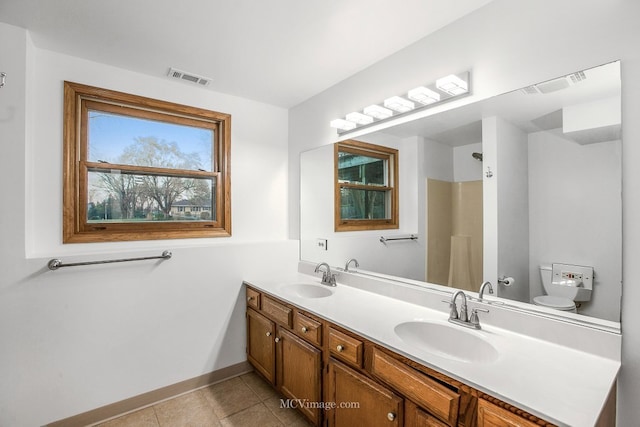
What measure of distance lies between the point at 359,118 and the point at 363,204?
0.62 meters

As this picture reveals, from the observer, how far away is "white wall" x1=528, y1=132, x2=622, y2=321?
1.18 meters

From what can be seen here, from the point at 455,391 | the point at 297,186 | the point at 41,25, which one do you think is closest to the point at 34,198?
the point at 41,25

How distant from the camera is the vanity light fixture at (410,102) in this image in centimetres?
158

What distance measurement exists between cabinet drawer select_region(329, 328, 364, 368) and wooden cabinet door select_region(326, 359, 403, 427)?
0.05 metres

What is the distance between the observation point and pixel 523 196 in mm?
1453

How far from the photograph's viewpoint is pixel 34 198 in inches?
73.3

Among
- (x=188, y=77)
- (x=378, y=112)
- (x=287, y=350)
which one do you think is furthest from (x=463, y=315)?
(x=188, y=77)

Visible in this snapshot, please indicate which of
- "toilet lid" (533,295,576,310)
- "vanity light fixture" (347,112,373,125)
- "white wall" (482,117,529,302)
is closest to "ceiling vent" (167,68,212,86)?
"vanity light fixture" (347,112,373,125)

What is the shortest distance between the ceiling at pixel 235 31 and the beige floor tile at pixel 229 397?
7.70 ft

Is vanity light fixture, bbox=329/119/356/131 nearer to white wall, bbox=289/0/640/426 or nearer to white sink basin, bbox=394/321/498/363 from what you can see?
white wall, bbox=289/0/640/426

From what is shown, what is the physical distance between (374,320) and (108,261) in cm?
172

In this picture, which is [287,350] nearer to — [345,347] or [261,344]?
[261,344]

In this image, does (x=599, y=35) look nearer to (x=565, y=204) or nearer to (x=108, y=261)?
(x=565, y=204)

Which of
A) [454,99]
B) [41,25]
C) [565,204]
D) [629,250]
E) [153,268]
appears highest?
[41,25]
